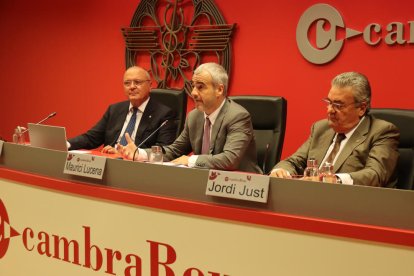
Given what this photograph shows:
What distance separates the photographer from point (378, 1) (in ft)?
11.6

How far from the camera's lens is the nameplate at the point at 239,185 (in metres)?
1.56

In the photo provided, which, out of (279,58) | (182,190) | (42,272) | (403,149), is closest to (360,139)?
(403,149)

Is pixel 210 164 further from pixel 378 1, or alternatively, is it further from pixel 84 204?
pixel 378 1

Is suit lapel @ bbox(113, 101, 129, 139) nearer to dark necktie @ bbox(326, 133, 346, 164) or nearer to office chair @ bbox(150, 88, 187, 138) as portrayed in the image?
office chair @ bbox(150, 88, 187, 138)

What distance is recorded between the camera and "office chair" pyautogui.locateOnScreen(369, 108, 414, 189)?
2.50 m

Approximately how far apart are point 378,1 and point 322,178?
1976mm

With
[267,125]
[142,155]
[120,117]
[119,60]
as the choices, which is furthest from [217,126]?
[119,60]

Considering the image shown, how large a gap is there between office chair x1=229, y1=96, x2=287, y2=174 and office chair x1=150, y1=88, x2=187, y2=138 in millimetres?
476

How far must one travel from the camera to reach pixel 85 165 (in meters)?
2.01

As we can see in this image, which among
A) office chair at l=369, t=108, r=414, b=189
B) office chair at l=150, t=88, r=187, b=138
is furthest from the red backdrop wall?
office chair at l=369, t=108, r=414, b=189

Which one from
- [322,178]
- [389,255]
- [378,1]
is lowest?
[389,255]

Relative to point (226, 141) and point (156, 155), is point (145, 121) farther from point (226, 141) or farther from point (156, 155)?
point (156, 155)

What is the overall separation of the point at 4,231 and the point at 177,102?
152cm

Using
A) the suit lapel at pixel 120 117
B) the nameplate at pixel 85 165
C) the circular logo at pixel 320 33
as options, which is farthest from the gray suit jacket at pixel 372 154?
the suit lapel at pixel 120 117
